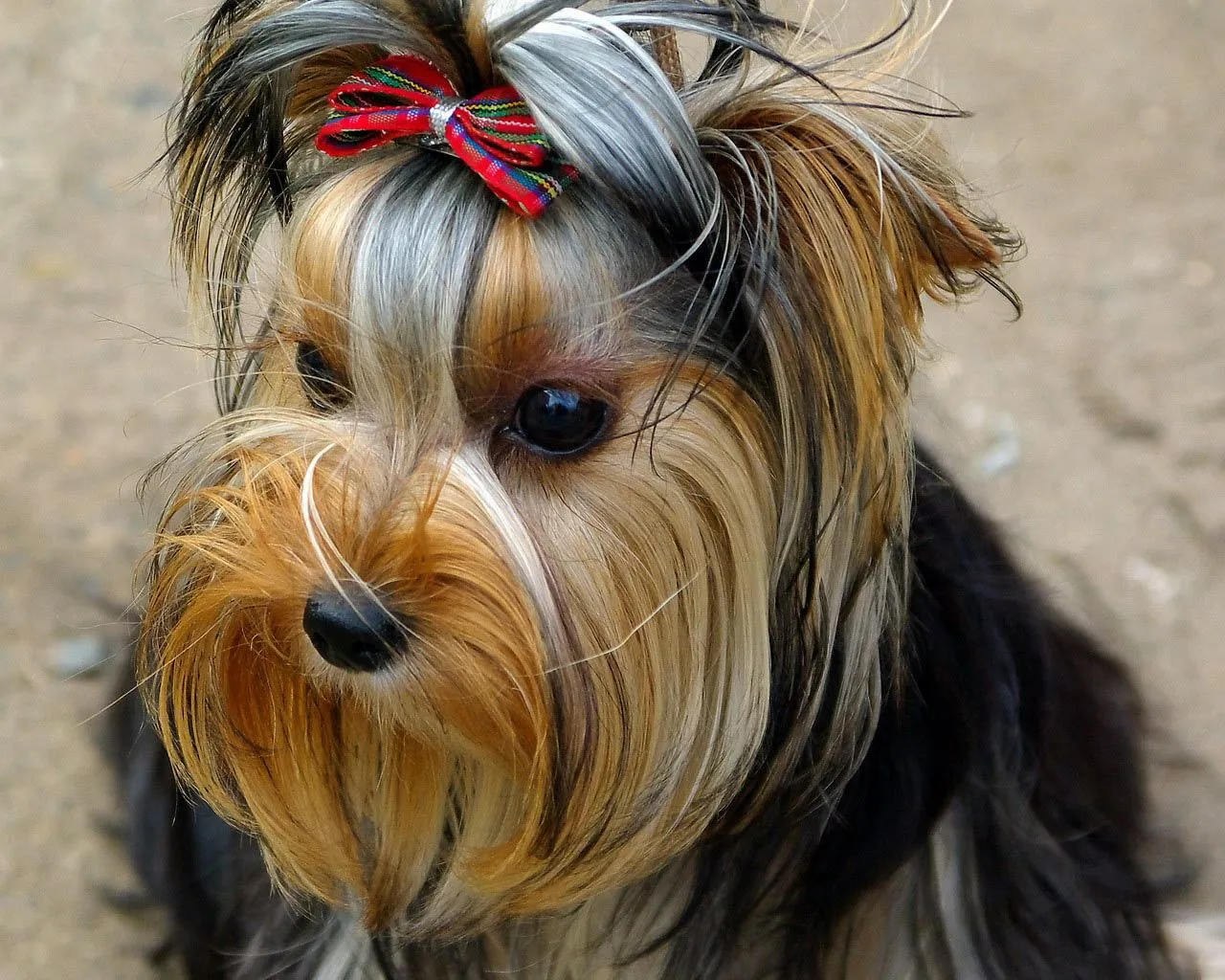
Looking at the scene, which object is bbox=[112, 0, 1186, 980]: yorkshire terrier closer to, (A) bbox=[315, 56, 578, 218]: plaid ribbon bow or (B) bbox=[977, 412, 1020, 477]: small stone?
(A) bbox=[315, 56, 578, 218]: plaid ribbon bow

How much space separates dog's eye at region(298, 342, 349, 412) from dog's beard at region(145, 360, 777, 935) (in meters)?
0.04

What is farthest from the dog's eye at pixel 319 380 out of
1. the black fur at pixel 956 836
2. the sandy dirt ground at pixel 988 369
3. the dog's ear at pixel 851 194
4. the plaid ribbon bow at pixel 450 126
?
the sandy dirt ground at pixel 988 369

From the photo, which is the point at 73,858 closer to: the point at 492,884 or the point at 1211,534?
the point at 492,884

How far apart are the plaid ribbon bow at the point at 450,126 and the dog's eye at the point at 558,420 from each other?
0.17 m

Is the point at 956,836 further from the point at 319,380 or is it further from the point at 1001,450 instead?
the point at 1001,450

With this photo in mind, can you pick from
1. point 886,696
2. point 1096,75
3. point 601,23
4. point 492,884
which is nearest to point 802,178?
point 601,23

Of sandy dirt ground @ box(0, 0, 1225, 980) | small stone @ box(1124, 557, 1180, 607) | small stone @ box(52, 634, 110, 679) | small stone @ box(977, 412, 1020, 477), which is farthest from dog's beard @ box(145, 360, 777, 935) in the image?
small stone @ box(977, 412, 1020, 477)

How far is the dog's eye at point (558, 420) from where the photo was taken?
1.41 m

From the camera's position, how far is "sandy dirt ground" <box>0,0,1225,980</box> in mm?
2678

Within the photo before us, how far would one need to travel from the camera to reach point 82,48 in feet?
13.8

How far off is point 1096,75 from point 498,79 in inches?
127

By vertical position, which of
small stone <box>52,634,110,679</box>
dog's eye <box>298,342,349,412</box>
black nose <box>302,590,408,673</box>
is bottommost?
small stone <box>52,634,110,679</box>

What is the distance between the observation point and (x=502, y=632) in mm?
1382

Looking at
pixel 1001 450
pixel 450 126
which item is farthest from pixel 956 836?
pixel 1001 450
